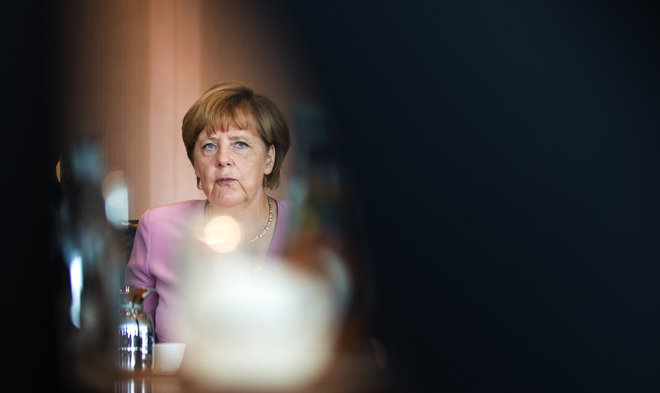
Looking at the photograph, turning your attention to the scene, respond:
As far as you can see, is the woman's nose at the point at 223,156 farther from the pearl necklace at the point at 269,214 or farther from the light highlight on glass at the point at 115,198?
the light highlight on glass at the point at 115,198

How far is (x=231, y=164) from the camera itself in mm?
1062

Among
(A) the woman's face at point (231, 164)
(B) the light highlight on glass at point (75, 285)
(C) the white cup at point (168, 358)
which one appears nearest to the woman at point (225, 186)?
(A) the woman's face at point (231, 164)

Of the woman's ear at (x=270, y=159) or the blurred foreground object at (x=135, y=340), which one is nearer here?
the blurred foreground object at (x=135, y=340)

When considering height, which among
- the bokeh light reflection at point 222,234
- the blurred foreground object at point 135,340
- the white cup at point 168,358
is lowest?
the white cup at point 168,358

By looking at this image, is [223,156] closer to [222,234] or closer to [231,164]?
[231,164]

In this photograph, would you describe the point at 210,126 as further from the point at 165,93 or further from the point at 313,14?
the point at 313,14

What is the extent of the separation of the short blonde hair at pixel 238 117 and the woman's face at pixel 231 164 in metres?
0.01

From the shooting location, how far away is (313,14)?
1181 mm

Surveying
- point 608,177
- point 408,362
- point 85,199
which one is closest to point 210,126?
point 85,199

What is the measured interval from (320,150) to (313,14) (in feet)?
0.91

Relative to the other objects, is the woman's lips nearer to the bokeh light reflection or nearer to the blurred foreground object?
the bokeh light reflection

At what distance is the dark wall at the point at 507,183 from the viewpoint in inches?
41.3

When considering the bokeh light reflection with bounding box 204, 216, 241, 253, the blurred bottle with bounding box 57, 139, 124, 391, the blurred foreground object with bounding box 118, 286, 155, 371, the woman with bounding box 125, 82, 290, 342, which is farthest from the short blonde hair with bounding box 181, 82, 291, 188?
the blurred foreground object with bounding box 118, 286, 155, 371

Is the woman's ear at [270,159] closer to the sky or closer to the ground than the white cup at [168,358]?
closer to the sky
